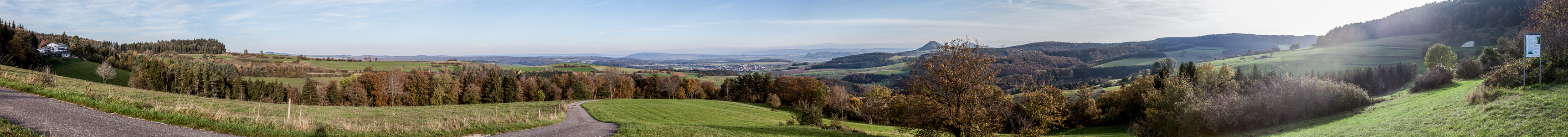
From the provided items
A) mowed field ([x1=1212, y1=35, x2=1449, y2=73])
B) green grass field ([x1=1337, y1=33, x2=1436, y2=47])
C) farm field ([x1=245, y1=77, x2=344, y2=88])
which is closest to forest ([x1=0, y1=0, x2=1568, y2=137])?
green grass field ([x1=1337, y1=33, x2=1436, y2=47])

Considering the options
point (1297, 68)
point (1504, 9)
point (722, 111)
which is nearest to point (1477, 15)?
point (1504, 9)

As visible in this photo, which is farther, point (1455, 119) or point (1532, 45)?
point (1532, 45)

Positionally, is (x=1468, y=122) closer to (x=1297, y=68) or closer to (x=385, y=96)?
(x=385, y=96)

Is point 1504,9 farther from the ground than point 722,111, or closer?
farther from the ground

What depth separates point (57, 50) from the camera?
86688mm

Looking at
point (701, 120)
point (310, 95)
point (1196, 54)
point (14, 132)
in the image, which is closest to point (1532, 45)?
point (701, 120)

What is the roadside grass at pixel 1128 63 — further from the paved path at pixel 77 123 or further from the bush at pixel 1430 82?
the paved path at pixel 77 123

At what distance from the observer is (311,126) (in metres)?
10.4

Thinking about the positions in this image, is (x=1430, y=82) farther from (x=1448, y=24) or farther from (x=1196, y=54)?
(x=1196, y=54)

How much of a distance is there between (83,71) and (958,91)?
97.9m

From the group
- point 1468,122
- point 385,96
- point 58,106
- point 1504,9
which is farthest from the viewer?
point 1504,9

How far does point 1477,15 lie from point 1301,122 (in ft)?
575

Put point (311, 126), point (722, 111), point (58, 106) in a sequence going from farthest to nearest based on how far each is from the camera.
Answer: point (722, 111), point (311, 126), point (58, 106)

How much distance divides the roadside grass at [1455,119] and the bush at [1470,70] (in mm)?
19251
